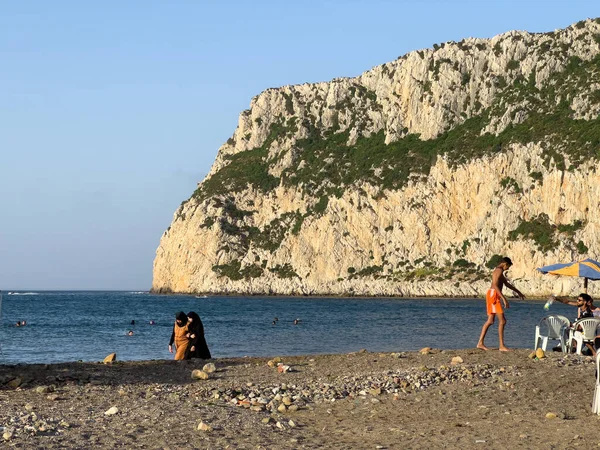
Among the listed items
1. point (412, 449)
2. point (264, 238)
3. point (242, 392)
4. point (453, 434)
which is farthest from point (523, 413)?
point (264, 238)

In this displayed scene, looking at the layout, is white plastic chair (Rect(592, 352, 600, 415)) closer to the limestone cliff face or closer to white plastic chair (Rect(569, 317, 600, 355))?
white plastic chair (Rect(569, 317, 600, 355))

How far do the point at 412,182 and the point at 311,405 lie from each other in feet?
332

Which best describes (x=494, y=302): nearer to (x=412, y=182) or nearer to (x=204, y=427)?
(x=204, y=427)

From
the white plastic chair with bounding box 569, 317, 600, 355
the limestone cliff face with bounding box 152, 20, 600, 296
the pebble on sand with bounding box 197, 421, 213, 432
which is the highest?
the limestone cliff face with bounding box 152, 20, 600, 296

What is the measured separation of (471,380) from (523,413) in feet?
7.27

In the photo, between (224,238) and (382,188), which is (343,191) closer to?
(382,188)

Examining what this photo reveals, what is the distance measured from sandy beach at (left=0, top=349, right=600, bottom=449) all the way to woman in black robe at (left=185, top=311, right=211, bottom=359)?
196cm

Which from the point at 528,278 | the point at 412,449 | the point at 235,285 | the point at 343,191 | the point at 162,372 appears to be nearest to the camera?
the point at 412,449

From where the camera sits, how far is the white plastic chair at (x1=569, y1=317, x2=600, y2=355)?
58.4ft

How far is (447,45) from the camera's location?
4813 inches

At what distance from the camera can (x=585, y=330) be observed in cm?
1791

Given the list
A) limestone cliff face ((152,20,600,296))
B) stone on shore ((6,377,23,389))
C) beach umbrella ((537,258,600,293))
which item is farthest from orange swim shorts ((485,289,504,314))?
limestone cliff face ((152,20,600,296))

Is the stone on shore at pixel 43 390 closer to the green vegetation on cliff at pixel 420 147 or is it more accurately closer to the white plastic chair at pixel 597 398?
the white plastic chair at pixel 597 398

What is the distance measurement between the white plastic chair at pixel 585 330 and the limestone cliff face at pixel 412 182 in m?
75.8
